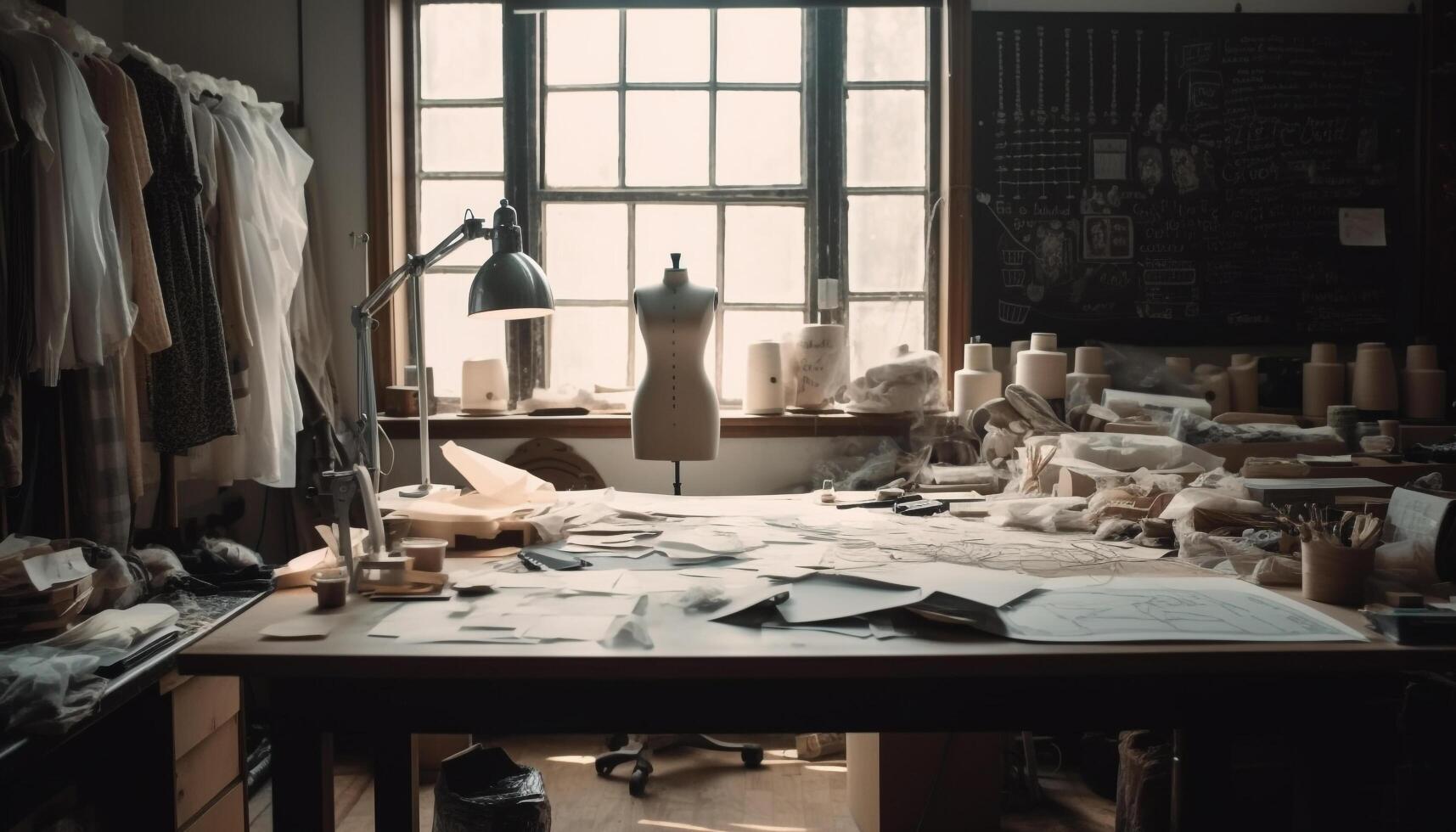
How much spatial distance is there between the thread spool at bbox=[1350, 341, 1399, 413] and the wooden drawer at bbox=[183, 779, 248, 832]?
3.54 m

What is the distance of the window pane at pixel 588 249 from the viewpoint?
12.9 feet

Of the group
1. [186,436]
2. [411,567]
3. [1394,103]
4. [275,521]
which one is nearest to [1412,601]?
[411,567]

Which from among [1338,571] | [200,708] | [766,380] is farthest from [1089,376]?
[200,708]

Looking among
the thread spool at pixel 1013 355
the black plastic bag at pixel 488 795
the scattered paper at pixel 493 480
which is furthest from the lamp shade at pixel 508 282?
the thread spool at pixel 1013 355

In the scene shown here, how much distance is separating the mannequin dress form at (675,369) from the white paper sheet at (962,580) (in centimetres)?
138

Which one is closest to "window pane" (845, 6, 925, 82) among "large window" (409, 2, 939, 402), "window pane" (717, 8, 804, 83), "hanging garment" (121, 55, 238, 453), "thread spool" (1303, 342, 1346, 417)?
"large window" (409, 2, 939, 402)

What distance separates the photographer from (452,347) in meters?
3.96

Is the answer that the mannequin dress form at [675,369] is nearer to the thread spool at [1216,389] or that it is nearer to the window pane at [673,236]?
→ the window pane at [673,236]

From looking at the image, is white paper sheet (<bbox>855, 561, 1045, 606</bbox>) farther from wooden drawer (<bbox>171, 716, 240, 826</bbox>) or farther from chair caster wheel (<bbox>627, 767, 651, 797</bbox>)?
chair caster wheel (<bbox>627, 767, 651, 797</bbox>)

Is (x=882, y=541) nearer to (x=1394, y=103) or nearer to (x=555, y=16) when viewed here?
(x=555, y=16)

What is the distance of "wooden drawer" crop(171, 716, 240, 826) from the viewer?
1.87 metres

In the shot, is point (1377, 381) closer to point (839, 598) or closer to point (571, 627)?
point (839, 598)

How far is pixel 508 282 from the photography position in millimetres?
2113

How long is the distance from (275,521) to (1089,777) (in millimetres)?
2892
